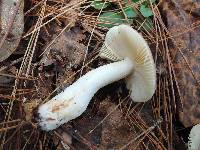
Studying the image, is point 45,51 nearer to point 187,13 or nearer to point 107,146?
point 107,146

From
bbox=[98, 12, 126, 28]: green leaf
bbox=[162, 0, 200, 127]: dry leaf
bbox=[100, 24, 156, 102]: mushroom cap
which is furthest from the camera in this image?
bbox=[98, 12, 126, 28]: green leaf

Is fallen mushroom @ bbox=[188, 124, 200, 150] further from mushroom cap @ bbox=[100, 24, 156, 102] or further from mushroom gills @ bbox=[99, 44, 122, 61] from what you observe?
mushroom gills @ bbox=[99, 44, 122, 61]

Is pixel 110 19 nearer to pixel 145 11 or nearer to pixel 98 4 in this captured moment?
pixel 98 4

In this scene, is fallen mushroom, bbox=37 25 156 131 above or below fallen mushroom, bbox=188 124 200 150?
above

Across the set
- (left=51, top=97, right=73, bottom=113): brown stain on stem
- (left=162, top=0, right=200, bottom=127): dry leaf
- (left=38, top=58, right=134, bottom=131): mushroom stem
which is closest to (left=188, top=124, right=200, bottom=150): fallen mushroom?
(left=162, top=0, right=200, bottom=127): dry leaf

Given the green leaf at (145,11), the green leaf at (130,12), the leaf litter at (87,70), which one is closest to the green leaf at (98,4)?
the leaf litter at (87,70)

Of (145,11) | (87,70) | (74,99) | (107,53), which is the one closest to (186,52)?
(145,11)

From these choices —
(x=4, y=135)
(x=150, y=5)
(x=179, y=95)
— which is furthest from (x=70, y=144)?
(x=150, y=5)
